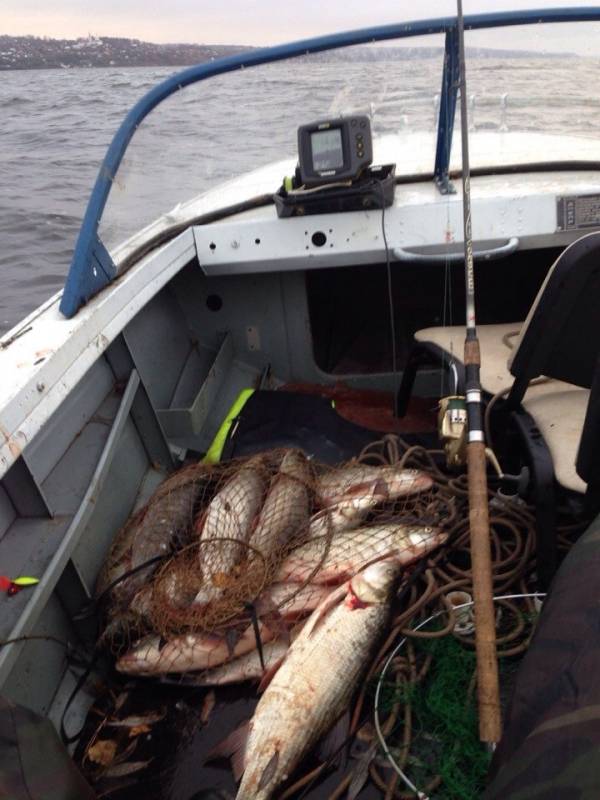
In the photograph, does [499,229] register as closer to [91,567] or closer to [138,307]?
[138,307]

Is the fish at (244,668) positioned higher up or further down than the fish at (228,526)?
further down

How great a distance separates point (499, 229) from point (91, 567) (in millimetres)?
2855

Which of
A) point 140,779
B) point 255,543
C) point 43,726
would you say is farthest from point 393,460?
point 43,726

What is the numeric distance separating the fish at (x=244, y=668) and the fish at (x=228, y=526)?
263 millimetres

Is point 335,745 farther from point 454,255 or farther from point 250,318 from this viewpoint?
point 250,318

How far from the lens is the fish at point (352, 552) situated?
2629mm

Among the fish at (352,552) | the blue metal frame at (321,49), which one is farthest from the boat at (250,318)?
the fish at (352,552)

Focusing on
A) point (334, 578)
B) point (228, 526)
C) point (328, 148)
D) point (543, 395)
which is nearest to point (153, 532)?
point (228, 526)

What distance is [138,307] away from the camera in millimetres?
2963

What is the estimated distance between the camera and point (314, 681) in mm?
2164

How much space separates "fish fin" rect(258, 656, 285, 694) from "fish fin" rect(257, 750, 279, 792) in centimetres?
29

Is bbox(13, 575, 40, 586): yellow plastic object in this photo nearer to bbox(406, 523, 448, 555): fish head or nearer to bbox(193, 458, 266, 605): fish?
bbox(193, 458, 266, 605): fish

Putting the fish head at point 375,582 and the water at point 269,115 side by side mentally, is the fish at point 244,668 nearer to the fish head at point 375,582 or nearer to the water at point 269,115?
the fish head at point 375,582

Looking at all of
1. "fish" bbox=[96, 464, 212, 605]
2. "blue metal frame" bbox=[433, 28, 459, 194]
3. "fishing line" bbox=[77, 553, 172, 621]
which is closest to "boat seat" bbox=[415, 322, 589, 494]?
"blue metal frame" bbox=[433, 28, 459, 194]
